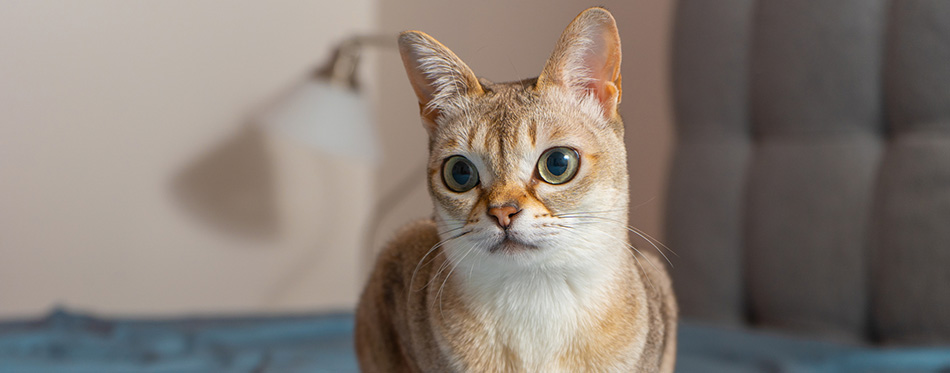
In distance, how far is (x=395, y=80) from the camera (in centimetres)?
252

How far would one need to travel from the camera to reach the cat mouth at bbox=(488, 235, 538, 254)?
0.69 m

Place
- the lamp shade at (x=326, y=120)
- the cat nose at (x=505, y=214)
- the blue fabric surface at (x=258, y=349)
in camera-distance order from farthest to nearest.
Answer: the lamp shade at (x=326, y=120) < the blue fabric surface at (x=258, y=349) < the cat nose at (x=505, y=214)

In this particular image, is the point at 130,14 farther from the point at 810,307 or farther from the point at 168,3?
the point at 810,307

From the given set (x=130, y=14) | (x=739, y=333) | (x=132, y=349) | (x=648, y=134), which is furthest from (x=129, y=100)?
(x=739, y=333)

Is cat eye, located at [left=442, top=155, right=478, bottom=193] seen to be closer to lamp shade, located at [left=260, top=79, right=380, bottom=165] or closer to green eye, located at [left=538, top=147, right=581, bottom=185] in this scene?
green eye, located at [left=538, top=147, right=581, bottom=185]

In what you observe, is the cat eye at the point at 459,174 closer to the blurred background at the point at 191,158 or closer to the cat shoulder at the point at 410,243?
the cat shoulder at the point at 410,243

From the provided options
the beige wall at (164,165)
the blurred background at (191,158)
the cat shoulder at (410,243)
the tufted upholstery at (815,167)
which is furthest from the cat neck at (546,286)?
the beige wall at (164,165)

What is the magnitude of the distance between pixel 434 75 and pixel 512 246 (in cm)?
22

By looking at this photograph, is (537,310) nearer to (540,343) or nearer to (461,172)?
(540,343)

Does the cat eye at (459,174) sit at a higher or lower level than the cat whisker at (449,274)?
higher

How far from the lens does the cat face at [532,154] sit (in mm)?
698

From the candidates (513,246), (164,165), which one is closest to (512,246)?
(513,246)

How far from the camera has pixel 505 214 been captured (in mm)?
678

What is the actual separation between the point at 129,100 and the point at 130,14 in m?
0.29
